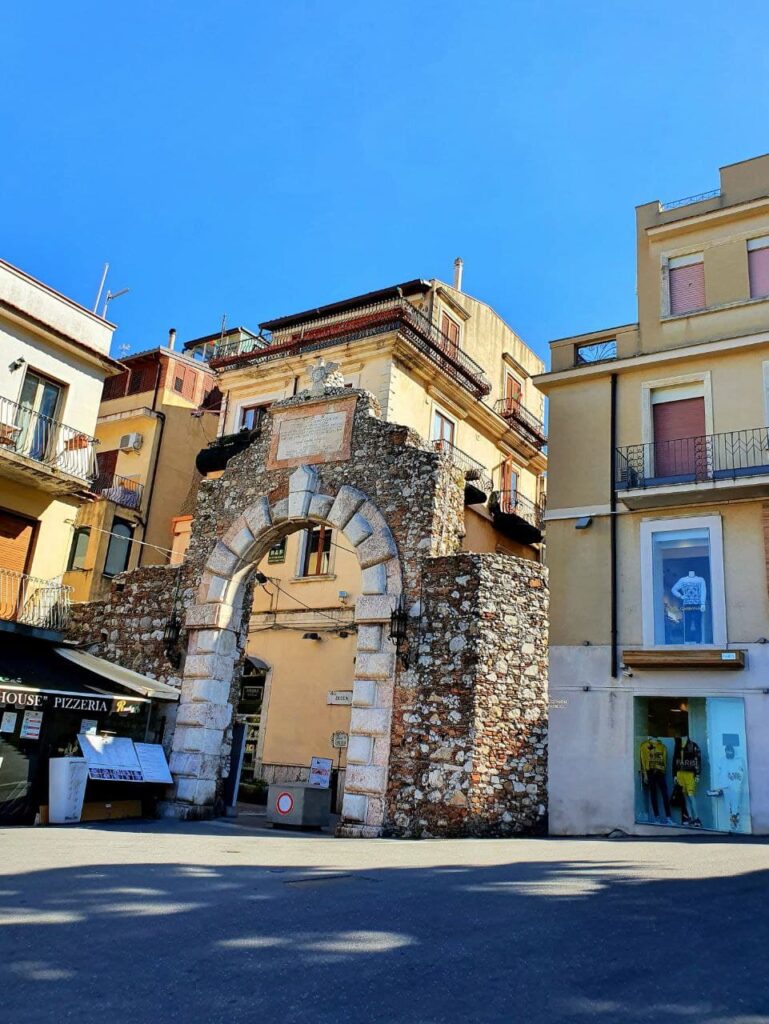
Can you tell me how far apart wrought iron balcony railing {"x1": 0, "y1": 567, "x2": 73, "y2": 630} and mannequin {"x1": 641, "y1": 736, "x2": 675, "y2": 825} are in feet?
34.2

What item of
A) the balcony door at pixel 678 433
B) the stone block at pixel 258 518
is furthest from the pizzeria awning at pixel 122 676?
the balcony door at pixel 678 433

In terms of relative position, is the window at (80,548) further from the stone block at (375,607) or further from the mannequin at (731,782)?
the mannequin at (731,782)

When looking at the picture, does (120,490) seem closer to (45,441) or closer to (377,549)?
(45,441)

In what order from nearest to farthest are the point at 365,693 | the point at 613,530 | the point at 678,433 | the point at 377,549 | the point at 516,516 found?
1. the point at 365,693
2. the point at 377,549
3. the point at 613,530
4. the point at 678,433
5. the point at 516,516

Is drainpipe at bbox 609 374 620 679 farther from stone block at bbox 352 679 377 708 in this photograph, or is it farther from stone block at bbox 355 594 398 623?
stone block at bbox 352 679 377 708

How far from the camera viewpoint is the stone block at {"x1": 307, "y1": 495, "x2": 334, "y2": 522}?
1296 cm

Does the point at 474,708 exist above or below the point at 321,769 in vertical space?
above

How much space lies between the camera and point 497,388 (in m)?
26.2

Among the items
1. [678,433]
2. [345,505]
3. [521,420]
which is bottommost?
[345,505]

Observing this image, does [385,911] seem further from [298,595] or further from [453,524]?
[298,595]

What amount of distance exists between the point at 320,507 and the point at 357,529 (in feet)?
2.75

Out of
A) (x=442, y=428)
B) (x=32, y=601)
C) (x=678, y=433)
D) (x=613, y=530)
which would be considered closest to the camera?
(x=32, y=601)

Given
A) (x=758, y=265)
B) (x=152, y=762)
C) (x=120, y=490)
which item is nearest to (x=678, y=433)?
(x=758, y=265)

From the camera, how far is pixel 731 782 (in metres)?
13.5
